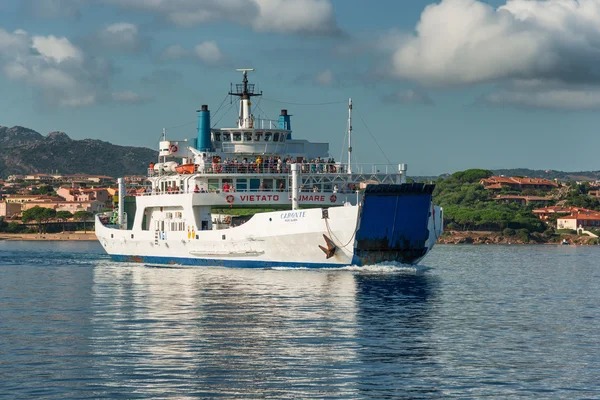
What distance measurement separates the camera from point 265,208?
55.4 meters

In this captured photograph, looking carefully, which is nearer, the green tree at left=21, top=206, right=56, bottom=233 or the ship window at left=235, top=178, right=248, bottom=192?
the ship window at left=235, top=178, right=248, bottom=192

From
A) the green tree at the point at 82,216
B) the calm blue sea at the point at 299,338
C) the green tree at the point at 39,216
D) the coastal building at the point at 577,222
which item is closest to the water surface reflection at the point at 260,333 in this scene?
the calm blue sea at the point at 299,338

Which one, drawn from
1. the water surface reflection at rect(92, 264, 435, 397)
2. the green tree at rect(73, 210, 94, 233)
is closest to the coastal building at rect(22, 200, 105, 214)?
the green tree at rect(73, 210, 94, 233)

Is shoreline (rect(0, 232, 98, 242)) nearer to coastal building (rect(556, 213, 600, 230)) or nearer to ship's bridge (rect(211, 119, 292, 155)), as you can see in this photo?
coastal building (rect(556, 213, 600, 230))

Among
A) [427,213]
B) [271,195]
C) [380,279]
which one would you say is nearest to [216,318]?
[380,279]

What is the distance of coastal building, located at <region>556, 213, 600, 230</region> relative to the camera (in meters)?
157

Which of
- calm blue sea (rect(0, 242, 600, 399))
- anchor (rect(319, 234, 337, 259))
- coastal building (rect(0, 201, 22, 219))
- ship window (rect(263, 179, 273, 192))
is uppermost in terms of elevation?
ship window (rect(263, 179, 273, 192))

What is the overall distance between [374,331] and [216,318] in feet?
18.1

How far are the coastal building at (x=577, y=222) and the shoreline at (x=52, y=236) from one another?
74.1m

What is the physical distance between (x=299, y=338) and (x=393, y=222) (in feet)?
60.8

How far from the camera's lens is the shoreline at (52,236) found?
155m

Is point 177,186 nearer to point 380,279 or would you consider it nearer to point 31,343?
point 380,279

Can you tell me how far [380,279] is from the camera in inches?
1737

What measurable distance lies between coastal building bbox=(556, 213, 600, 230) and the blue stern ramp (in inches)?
4522
